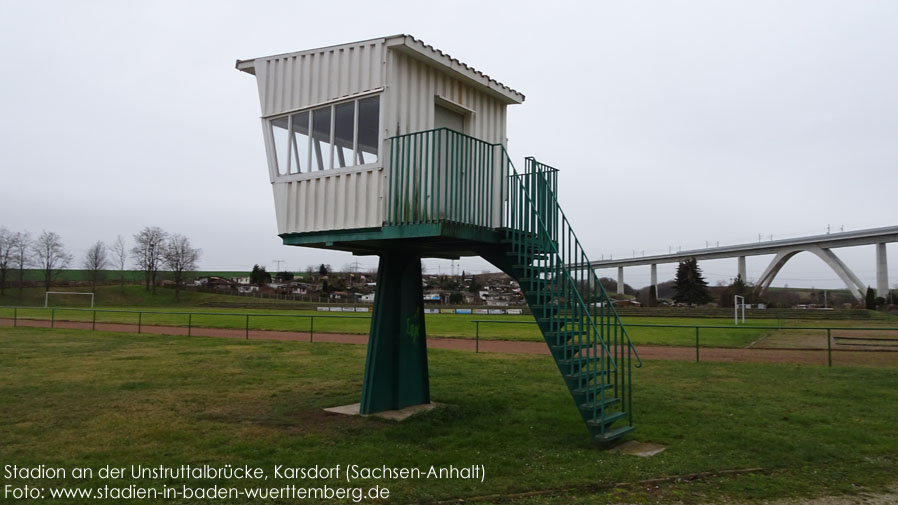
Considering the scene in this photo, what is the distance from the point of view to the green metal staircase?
29.1ft

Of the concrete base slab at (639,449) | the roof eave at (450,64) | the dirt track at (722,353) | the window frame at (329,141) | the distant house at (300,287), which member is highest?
the roof eave at (450,64)

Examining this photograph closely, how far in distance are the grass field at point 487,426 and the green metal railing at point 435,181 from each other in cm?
342

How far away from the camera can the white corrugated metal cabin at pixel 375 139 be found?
31.6ft

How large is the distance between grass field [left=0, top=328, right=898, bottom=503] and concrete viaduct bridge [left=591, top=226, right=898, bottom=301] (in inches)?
1881

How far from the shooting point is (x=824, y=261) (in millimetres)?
77062

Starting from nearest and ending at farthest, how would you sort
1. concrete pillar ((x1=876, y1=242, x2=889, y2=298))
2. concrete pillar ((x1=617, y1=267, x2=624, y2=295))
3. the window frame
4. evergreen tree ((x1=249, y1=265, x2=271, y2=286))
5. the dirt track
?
the window frame
the dirt track
concrete pillar ((x1=876, y1=242, x2=889, y2=298))
concrete pillar ((x1=617, y1=267, x2=624, y2=295))
evergreen tree ((x1=249, y1=265, x2=271, y2=286))

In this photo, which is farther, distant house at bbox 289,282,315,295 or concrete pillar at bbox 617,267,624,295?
distant house at bbox 289,282,315,295

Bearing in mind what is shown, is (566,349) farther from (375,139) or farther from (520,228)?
(375,139)

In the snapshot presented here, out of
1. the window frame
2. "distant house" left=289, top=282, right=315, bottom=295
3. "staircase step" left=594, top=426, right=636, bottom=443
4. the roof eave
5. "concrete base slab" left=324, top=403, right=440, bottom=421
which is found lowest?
"concrete base slab" left=324, top=403, right=440, bottom=421

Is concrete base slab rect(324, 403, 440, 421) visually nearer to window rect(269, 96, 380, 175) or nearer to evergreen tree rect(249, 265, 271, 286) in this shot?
window rect(269, 96, 380, 175)

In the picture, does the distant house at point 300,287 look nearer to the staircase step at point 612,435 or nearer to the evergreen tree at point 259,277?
the evergreen tree at point 259,277

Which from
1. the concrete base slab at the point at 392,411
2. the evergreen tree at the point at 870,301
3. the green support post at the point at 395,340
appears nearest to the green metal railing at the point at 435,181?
the green support post at the point at 395,340

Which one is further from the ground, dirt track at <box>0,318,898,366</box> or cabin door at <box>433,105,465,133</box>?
cabin door at <box>433,105,465,133</box>

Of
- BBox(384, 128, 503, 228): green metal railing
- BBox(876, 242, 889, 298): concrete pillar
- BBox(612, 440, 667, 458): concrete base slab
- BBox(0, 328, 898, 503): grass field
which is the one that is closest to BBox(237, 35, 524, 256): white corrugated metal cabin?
BBox(384, 128, 503, 228): green metal railing
